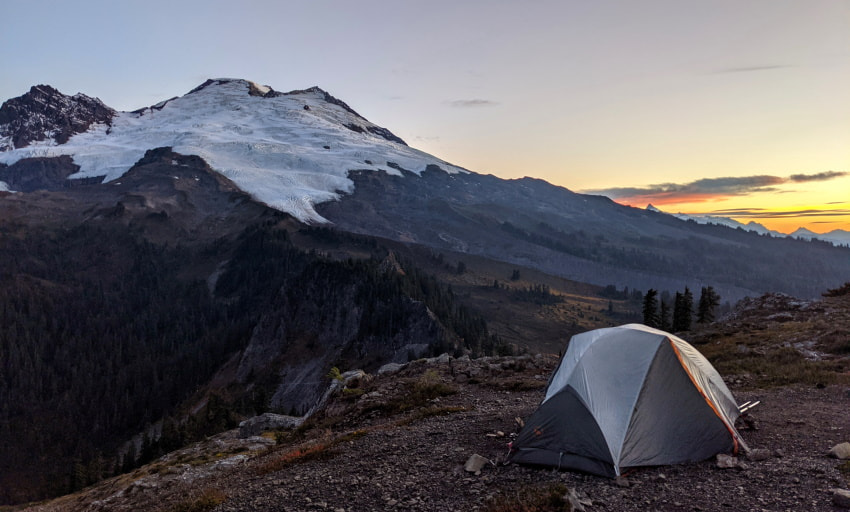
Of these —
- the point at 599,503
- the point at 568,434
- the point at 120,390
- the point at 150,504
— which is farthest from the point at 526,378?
the point at 120,390

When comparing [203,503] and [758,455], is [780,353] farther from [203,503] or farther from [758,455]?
[203,503]

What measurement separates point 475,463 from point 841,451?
9773 mm

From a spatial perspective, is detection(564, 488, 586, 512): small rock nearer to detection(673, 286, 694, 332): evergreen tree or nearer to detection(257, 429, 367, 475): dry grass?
detection(257, 429, 367, 475): dry grass

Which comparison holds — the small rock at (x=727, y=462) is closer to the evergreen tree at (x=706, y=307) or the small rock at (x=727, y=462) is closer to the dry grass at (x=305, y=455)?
the dry grass at (x=305, y=455)

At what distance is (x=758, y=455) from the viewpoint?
13117mm

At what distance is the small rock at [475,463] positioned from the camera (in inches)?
522

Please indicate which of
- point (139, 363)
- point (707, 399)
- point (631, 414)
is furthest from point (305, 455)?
point (139, 363)

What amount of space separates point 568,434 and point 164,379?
527ft

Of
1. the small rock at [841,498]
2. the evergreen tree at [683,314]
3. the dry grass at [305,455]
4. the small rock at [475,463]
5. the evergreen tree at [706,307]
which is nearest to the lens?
the small rock at [841,498]

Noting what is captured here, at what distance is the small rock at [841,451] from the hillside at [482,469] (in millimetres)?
306

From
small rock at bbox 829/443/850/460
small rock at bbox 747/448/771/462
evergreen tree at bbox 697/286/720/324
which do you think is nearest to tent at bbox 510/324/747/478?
small rock at bbox 747/448/771/462

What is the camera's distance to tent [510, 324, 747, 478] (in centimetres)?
1327

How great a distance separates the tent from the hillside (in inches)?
20.8

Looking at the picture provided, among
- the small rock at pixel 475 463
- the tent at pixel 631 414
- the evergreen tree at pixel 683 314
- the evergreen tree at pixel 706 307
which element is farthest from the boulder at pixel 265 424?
the evergreen tree at pixel 706 307
